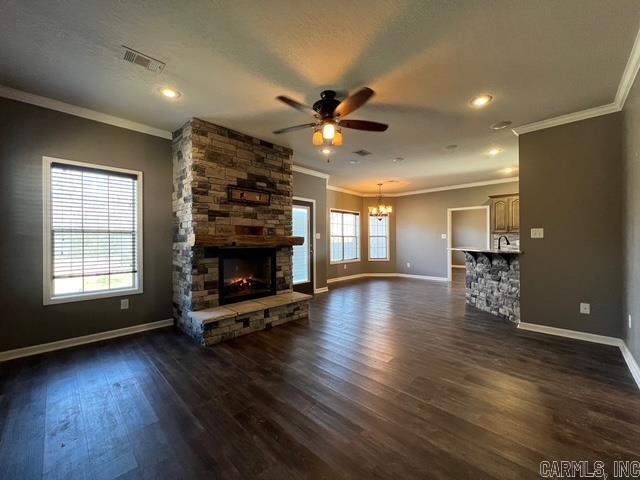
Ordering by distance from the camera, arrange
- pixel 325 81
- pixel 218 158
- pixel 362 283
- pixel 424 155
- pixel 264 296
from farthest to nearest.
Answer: pixel 362 283 → pixel 424 155 → pixel 264 296 → pixel 218 158 → pixel 325 81

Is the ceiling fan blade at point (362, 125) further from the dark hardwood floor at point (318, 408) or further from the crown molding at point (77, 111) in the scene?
the crown molding at point (77, 111)

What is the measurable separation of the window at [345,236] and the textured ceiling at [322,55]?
471 centimetres

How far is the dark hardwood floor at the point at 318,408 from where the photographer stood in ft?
5.10

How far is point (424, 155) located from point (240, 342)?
451 cm

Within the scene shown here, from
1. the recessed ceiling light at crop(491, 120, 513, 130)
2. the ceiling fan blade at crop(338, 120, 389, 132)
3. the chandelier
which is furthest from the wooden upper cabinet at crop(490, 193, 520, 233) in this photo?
the ceiling fan blade at crop(338, 120, 389, 132)

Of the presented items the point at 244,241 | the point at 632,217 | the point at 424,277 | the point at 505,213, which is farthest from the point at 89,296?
the point at 505,213

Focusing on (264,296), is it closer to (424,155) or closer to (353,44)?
(353,44)

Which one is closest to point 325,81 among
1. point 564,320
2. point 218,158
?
point 218,158

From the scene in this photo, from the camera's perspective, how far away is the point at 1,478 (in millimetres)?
1457

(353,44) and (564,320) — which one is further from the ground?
(353,44)

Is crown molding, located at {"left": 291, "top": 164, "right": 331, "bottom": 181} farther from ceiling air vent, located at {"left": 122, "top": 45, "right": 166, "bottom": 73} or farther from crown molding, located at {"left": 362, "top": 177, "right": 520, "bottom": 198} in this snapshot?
ceiling air vent, located at {"left": 122, "top": 45, "right": 166, "bottom": 73}

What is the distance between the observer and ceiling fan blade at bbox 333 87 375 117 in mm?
2250

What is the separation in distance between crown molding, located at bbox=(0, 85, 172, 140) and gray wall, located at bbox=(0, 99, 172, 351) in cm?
6

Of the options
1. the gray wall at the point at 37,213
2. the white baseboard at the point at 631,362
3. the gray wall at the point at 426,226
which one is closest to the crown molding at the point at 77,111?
the gray wall at the point at 37,213
